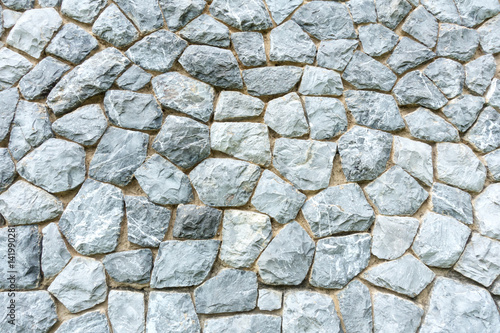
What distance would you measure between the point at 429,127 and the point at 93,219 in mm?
1411

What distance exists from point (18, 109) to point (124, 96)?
0.40 meters

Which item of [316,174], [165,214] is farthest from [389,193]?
[165,214]

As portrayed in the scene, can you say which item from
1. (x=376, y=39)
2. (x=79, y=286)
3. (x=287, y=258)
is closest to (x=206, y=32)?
(x=376, y=39)

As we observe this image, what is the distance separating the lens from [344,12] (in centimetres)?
161

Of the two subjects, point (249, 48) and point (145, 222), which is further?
point (249, 48)

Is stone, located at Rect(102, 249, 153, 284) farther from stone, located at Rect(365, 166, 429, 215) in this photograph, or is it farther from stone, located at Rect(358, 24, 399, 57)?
stone, located at Rect(358, 24, 399, 57)

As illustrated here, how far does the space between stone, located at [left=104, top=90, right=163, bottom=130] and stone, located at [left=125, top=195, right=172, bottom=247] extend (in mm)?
286

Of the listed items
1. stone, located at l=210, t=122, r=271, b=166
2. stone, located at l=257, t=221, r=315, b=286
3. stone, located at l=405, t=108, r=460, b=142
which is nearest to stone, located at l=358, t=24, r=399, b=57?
stone, located at l=405, t=108, r=460, b=142

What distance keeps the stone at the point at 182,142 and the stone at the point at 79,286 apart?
50 centimetres

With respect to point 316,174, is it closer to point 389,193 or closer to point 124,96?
point 389,193

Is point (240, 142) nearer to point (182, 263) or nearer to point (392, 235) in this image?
point (182, 263)

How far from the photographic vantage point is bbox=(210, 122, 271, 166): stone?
142 cm

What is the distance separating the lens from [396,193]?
1454 millimetres

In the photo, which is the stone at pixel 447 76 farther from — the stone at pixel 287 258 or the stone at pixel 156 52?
the stone at pixel 156 52
